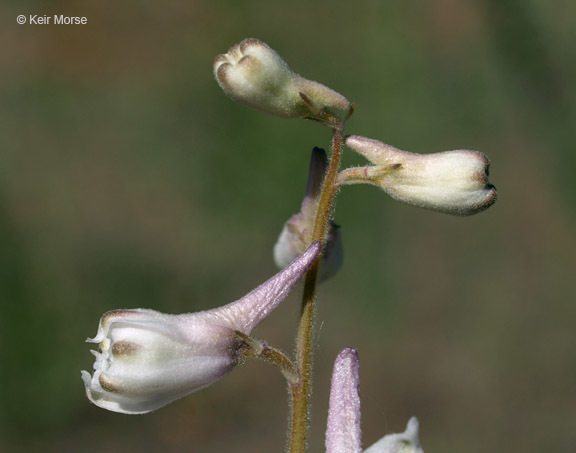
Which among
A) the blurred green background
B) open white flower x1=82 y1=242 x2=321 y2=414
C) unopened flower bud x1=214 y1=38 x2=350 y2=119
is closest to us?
open white flower x1=82 y1=242 x2=321 y2=414

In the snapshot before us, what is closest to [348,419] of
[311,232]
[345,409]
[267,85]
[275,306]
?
[345,409]

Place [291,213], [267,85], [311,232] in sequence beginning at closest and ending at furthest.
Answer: [267,85]
[311,232]
[291,213]

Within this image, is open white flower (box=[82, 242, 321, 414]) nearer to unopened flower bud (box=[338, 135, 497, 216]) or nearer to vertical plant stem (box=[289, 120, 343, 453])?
vertical plant stem (box=[289, 120, 343, 453])

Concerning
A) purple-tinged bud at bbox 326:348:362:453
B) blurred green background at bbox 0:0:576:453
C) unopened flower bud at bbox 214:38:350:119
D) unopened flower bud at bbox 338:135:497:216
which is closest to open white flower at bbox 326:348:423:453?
purple-tinged bud at bbox 326:348:362:453

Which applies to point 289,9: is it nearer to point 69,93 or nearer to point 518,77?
point 69,93

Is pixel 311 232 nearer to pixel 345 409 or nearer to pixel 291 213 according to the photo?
pixel 345 409

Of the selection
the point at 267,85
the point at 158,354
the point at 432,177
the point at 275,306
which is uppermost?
the point at 267,85
